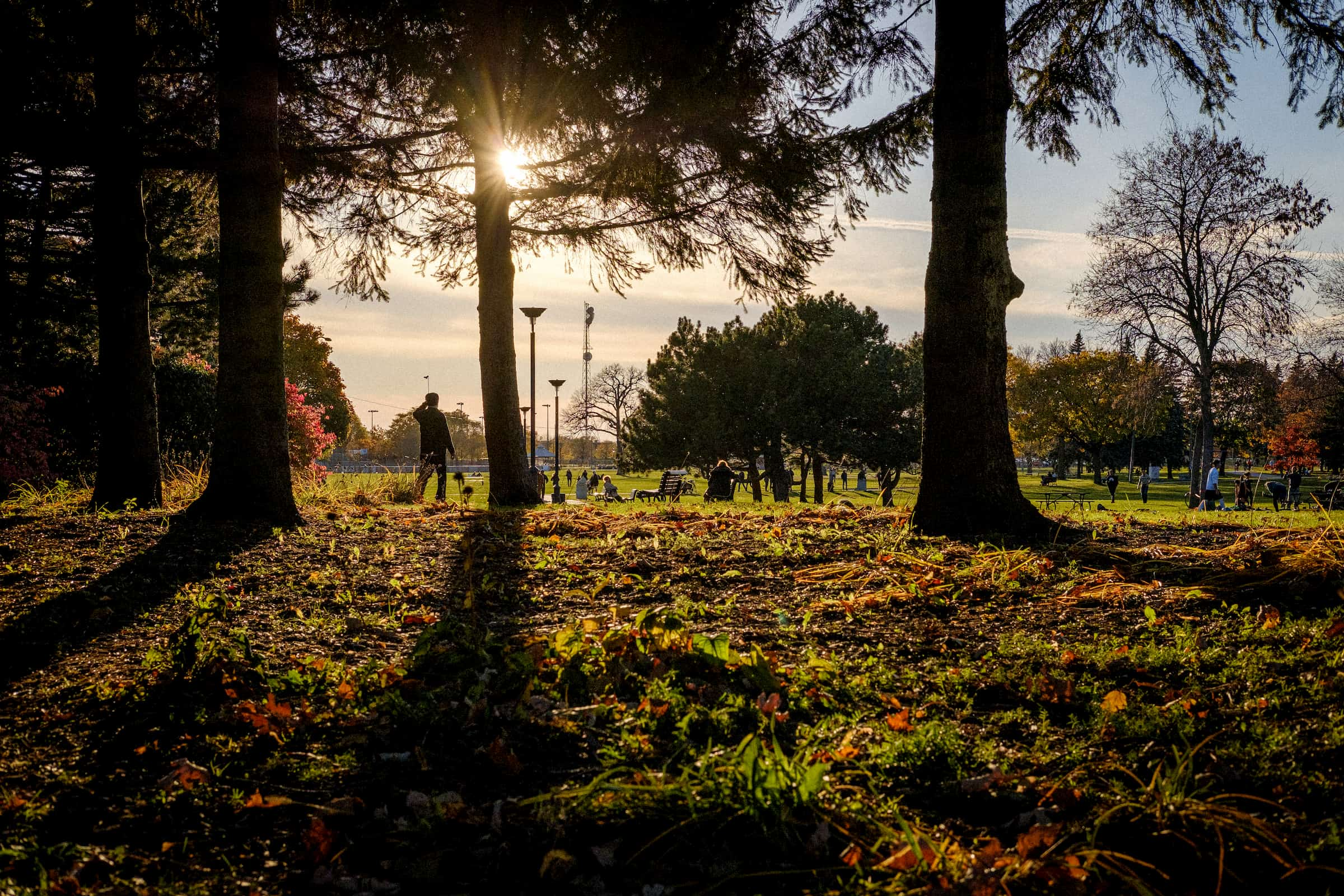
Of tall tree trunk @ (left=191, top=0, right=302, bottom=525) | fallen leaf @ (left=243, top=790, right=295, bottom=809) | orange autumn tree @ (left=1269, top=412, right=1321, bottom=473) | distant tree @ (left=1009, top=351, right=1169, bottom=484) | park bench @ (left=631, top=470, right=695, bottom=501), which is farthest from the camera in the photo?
distant tree @ (left=1009, top=351, right=1169, bottom=484)

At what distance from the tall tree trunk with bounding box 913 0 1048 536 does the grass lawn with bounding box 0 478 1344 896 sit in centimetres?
126

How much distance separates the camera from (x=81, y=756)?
2.40m

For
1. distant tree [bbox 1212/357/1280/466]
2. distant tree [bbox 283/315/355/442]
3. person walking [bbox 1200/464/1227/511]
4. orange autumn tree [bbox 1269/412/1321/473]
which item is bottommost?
person walking [bbox 1200/464/1227/511]

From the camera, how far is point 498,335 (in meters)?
9.80

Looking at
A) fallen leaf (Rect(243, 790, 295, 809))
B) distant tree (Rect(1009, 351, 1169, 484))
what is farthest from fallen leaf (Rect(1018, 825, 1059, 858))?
distant tree (Rect(1009, 351, 1169, 484))

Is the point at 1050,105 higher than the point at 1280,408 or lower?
higher

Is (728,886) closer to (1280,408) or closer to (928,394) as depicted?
(928,394)

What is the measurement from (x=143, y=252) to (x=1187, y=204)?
26080 millimetres

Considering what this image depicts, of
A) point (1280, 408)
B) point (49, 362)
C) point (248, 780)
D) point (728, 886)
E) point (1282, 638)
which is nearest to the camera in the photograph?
point (728, 886)

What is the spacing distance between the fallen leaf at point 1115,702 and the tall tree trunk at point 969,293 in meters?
3.34

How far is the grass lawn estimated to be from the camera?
6.11 feet

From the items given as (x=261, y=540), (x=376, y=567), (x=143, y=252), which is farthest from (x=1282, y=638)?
(x=143, y=252)

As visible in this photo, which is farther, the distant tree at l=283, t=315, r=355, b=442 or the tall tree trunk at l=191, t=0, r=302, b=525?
the distant tree at l=283, t=315, r=355, b=442

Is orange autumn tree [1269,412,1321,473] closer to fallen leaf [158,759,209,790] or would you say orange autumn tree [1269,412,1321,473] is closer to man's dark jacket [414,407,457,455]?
man's dark jacket [414,407,457,455]
